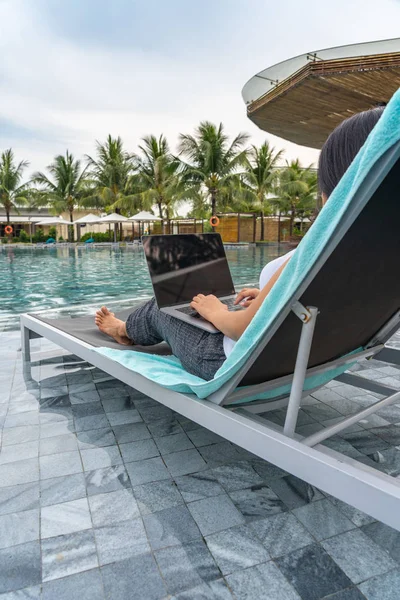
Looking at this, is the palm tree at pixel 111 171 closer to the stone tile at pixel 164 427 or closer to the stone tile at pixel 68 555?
the stone tile at pixel 164 427

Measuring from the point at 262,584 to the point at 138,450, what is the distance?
2.64 feet

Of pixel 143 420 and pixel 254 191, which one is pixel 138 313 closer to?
pixel 143 420

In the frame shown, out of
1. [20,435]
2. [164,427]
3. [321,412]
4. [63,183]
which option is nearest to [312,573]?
[164,427]

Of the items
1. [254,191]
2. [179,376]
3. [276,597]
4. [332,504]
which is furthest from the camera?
[254,191]

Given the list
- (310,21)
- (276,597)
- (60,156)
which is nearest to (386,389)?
(276,597)

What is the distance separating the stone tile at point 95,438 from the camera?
1829 mm

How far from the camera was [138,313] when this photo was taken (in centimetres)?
209

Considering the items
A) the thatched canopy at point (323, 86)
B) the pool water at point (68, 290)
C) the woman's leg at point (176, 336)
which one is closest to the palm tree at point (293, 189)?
the thatched canopy at point (323, 86)

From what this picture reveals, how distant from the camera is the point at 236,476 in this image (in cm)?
160

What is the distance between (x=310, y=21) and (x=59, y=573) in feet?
43.3

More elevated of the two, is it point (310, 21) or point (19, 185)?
point (310, 21)

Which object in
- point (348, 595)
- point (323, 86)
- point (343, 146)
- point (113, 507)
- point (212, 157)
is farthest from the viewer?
point (212, 157)

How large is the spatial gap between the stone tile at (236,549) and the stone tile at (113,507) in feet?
0.91

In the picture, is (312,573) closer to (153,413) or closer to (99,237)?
(153,413)
